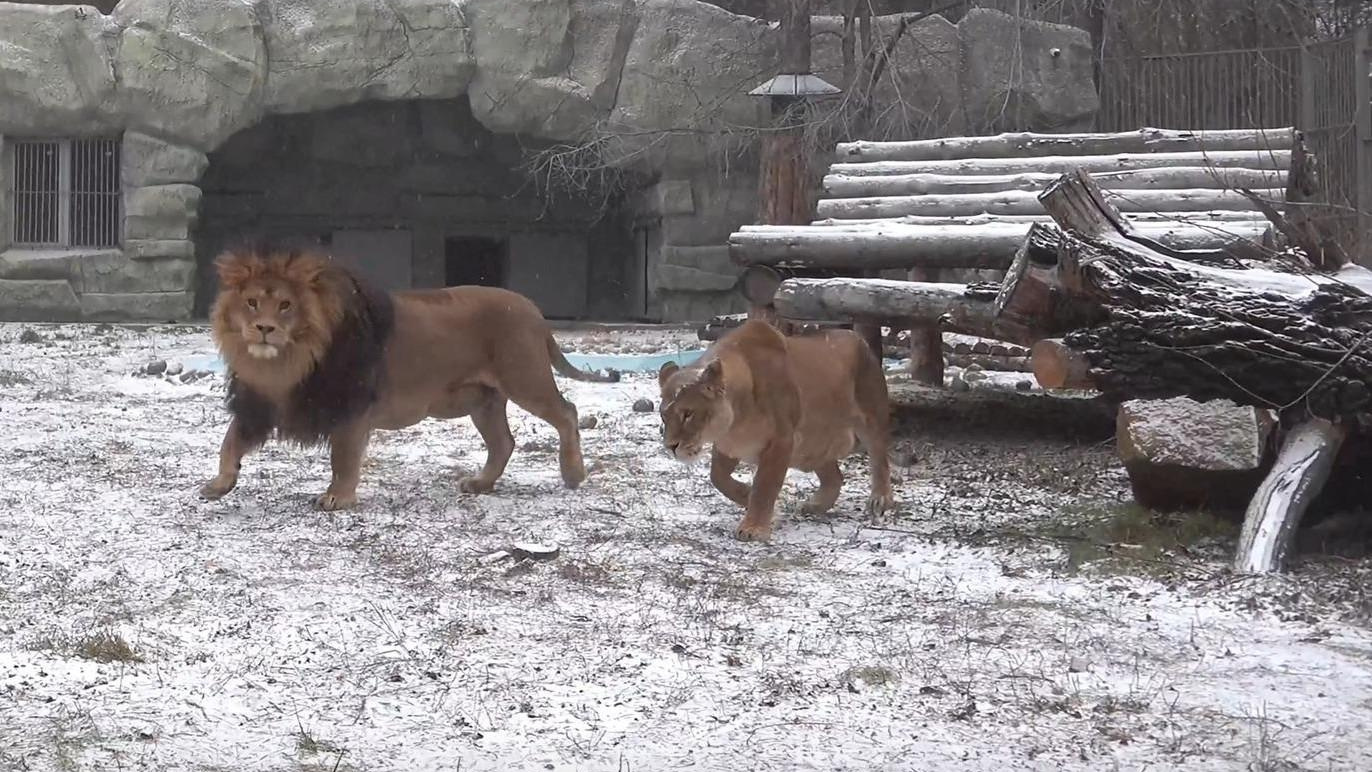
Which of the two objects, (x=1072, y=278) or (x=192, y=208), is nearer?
(x=1072, y=278)

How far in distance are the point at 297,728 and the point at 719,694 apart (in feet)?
3.52

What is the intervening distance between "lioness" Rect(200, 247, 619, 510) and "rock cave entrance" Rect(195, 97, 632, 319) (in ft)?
47.0

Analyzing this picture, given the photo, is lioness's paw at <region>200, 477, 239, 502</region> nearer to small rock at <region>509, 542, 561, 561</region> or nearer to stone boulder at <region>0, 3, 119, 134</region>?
small rock at <region>509, 542, 561, 561</region>

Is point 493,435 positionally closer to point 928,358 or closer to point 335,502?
point 335,502

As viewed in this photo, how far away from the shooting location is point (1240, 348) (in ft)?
17.3

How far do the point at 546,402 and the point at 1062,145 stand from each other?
463cm

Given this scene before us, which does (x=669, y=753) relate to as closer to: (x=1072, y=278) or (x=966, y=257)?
(x=1072, y=278)

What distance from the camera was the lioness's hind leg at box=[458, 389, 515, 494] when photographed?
6.91 metres

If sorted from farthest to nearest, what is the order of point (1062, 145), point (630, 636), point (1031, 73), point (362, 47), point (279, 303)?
point (362, 47)
point (1031, 73)
point (1062, 145)
point (279, 303)
point (630, 636)

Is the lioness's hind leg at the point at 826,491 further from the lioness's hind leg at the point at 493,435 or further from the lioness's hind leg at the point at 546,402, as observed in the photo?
the lioness's hind leg at the point at 493,435

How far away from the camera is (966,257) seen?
27.3 ft

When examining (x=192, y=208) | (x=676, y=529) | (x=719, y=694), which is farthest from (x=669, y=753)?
(x=192, y=208)

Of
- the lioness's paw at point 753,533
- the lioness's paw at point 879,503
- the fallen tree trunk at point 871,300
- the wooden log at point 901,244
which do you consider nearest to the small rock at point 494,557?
the lioness's paw at point 753,533

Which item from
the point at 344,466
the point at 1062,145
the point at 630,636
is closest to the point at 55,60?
the point at 1062,145
